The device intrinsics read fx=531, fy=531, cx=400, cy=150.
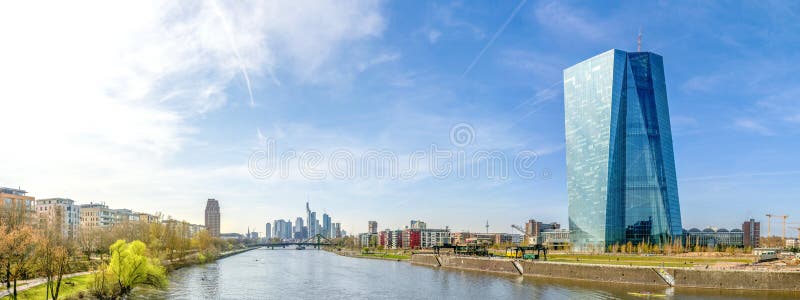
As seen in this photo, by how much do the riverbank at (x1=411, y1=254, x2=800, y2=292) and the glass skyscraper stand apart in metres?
68.2

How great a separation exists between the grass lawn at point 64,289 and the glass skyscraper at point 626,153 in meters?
144

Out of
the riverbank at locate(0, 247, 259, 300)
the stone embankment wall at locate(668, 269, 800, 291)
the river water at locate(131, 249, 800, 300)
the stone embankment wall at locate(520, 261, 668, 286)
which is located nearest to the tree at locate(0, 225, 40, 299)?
the riverbank at locate(0, 247, 259, 300)

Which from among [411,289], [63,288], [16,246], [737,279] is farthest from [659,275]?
[16,246]

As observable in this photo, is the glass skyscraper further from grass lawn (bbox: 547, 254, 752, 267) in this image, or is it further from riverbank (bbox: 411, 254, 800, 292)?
riverbank (bbox: 411, 254, 800, 292)

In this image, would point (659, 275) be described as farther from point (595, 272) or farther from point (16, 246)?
point (16, 246)

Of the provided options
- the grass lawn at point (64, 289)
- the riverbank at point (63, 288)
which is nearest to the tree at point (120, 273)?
the riverbank at point (63, 288)

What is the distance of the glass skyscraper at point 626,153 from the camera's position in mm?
164250

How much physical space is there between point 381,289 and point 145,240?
68.8 m

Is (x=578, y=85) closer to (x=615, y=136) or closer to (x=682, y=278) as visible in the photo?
(x=615, y=136)

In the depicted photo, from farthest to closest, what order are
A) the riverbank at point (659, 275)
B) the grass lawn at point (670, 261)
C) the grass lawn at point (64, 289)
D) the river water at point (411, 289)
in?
the grass lawn at point (670, 261) < the riverbank at point (659, 275) < the river water at point (411, 289) < the grass lawn at point (64, 289)

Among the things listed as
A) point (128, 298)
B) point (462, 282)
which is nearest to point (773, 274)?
point (462, 282)

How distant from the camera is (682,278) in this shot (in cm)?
8194

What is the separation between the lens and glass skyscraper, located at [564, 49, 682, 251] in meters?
164

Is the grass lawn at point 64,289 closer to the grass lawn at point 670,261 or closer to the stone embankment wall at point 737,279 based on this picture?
the stone embankment wall at point 737,279
